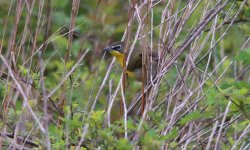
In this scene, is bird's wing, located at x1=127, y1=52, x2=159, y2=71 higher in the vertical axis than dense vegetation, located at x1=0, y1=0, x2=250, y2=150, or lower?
lower

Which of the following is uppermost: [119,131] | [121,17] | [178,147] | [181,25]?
[181,25]

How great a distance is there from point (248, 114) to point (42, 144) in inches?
31.7

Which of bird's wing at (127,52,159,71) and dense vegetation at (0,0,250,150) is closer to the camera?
dense vegetation at (0,0,250,150)

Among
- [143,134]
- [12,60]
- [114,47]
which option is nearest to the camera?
[143,134]

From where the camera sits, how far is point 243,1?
3.27m

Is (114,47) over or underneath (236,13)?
underneath

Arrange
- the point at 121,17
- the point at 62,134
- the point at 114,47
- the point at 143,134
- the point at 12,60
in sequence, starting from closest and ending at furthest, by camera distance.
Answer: the point at 143,134 → the point at 62,134 → the point at 12,60 → the point at 114,47 → the point at 121,17

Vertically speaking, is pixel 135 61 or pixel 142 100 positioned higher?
pixel 142 100

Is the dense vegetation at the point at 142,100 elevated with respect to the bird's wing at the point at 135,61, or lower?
elevated

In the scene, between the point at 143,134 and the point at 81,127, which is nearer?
the point at 143,134

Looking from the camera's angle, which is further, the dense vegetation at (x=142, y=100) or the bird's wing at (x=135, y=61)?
the bird's wing at (x=135, y=61)

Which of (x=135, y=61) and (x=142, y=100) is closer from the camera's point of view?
(x=142, y=100)

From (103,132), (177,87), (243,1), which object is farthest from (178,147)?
(243,1)

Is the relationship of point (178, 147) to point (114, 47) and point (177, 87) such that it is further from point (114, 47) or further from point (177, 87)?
point (114, 47)
